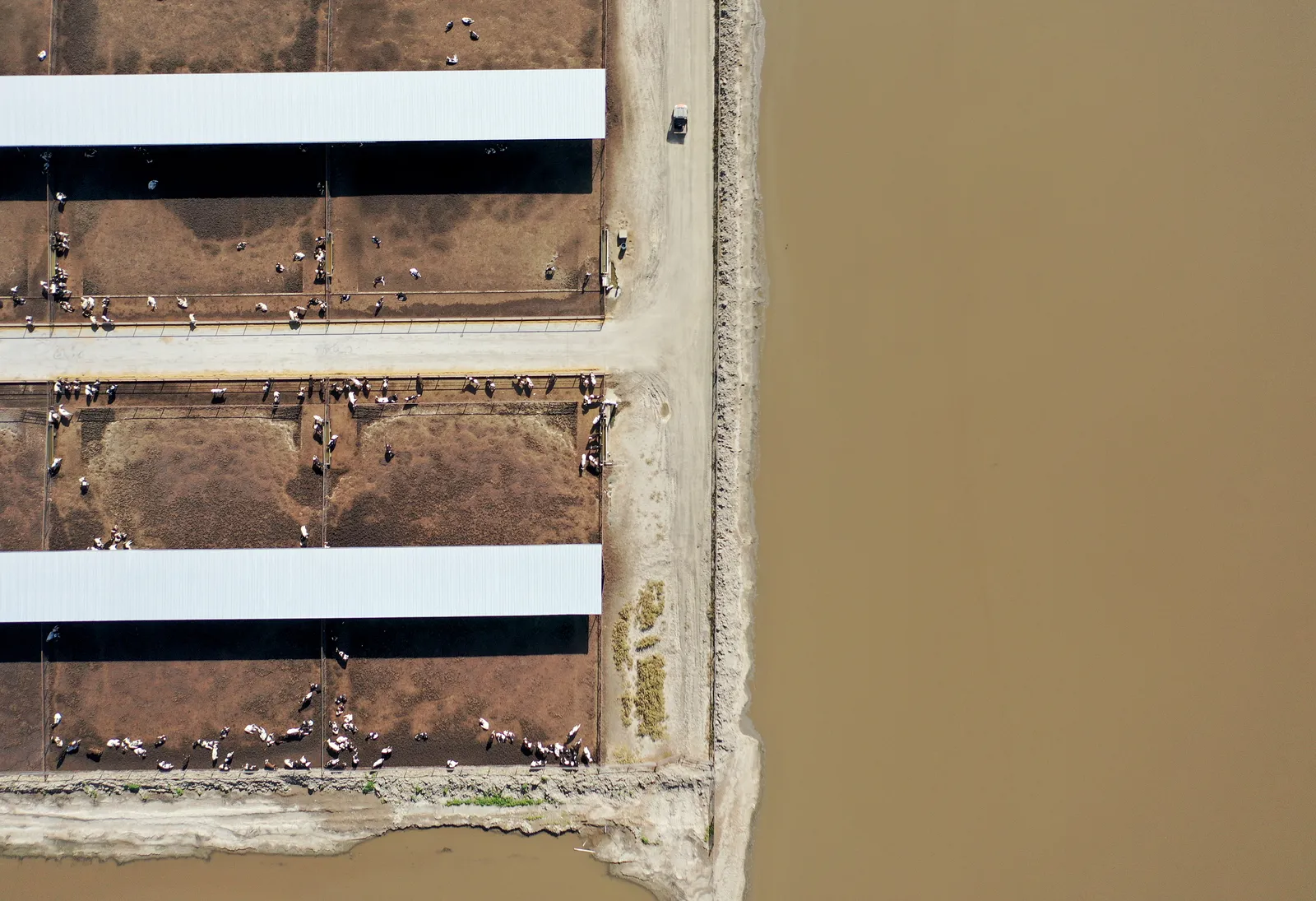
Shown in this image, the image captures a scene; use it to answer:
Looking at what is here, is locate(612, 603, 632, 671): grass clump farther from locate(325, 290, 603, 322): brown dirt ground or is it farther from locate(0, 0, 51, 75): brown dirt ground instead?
locate(0, 0, 51, 75): brown dirt ground

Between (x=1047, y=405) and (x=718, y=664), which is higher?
(x=1047, y=405)

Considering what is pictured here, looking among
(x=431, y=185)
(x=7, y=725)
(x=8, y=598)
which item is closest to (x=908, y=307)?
(x=431, y=185)

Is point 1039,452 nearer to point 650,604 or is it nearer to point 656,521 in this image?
point 656,521

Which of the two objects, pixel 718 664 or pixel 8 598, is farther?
pixel 718 664

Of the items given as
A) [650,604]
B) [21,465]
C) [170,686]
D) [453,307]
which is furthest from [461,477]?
[21,465]

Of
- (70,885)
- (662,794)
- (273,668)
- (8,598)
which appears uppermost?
(8,598)

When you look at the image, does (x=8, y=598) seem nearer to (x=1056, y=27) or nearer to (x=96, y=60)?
(x=96, y=60)
